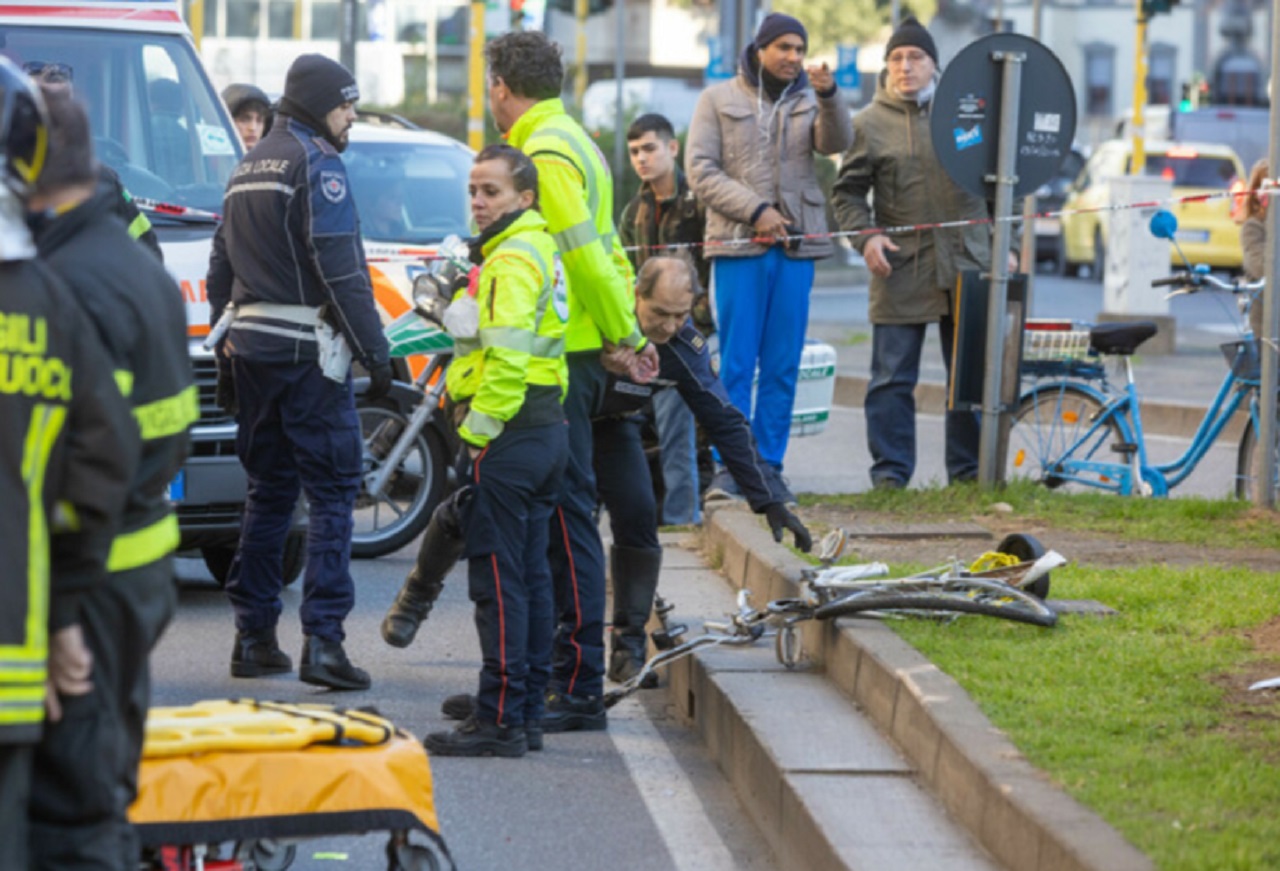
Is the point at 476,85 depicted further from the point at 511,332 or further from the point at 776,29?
the point at 511,332

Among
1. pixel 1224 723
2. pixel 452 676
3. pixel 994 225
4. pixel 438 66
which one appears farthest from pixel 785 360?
pixel 438 66

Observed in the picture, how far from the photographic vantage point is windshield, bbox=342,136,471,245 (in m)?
11.9

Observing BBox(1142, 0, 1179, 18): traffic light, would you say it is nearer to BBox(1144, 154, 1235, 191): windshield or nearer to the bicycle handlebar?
BBox(1144, 154, 1235, 191): windshield

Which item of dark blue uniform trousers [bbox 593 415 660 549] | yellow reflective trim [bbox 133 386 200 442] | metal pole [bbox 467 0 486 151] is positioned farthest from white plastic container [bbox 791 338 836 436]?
metal pole [bbox 467 0 486 151]

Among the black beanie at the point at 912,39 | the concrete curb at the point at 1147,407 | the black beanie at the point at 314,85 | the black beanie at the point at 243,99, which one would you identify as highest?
the black beanie at the point at 912,39

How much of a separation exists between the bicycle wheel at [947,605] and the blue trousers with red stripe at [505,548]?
1005 mm

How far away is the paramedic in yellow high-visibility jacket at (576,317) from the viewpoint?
6.77 meters

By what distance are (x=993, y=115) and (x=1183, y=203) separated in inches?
845

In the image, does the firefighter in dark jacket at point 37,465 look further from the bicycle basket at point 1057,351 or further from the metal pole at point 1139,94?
the metal pole at point 1139,94

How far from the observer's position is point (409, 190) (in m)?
12.2

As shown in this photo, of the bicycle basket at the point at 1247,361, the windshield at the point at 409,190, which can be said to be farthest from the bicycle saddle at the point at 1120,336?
the windshield at the point at 409,190

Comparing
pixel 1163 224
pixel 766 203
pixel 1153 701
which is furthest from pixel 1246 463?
pixel 1153 701

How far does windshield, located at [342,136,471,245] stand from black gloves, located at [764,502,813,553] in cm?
460

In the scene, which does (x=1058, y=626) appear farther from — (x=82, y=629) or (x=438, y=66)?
(x=438, y=66)
